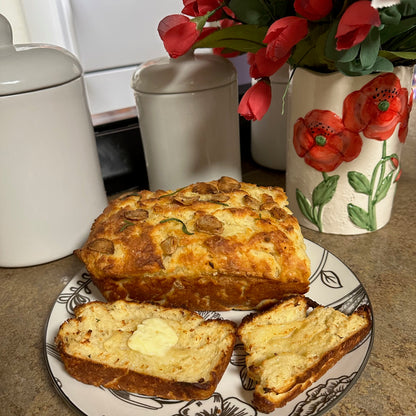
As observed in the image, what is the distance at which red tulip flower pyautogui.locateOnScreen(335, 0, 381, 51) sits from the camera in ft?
2.20

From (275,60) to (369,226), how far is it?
21.1 inches

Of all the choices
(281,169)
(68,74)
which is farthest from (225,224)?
(281,169)

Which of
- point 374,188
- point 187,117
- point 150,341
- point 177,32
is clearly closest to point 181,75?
point 187,117

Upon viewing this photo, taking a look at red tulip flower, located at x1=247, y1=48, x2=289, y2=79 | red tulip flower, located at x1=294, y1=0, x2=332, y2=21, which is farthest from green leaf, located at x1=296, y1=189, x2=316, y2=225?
red tulip flower, located at x1=294, y1=0, x2=332, y2=21

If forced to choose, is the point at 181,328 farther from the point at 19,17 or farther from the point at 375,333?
the point at 19,17

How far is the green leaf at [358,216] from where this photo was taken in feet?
3.55

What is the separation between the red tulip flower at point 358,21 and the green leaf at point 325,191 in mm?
398

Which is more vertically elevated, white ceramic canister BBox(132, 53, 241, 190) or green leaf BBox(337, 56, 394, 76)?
green leaf BBox(337, 56, 394, 76)

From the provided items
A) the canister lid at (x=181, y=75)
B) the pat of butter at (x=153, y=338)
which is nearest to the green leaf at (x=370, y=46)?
the canister lid at (x=181, y=75)

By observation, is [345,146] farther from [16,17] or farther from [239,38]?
[16,17]

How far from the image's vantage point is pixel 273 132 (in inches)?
54.1

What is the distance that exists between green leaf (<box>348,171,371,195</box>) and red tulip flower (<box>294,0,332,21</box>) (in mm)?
400

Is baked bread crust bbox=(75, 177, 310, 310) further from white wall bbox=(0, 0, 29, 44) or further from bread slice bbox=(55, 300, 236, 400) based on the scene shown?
white wall bbox=(0, 0, 29, 44)

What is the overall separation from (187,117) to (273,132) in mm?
354
